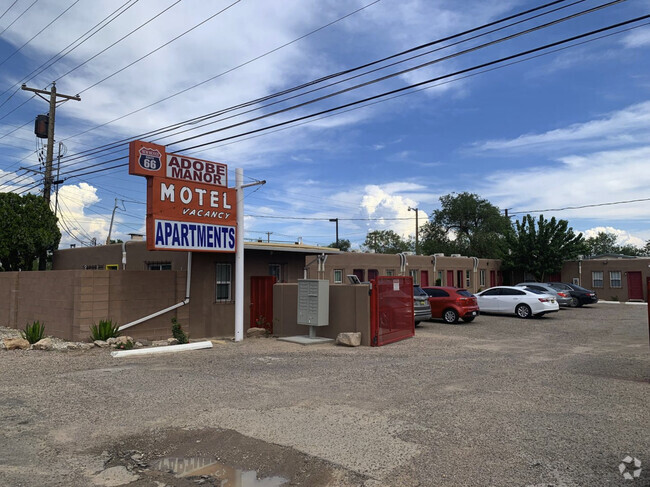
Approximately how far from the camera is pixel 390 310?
1425 cm

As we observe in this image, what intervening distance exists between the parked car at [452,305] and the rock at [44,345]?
13372 mm

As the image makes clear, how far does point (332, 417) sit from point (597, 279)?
4043cm

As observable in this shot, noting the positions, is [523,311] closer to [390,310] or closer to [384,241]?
[390,310]

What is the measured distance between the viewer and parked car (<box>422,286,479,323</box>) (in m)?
19.8

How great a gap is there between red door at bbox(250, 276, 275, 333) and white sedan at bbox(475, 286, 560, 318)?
36.5 ft

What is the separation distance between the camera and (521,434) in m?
5.95

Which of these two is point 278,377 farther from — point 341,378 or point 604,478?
point 604,478

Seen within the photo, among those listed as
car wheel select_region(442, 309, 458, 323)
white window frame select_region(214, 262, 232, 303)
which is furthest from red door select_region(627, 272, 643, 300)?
white window frame select_region(214, 262, 232, 303)

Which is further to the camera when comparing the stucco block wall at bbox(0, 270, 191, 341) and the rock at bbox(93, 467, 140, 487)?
the stucco block wall at bbox(0, 270, 191, 341)

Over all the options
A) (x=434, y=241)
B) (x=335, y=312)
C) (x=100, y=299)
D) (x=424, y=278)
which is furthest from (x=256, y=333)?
(x=434, y=241)

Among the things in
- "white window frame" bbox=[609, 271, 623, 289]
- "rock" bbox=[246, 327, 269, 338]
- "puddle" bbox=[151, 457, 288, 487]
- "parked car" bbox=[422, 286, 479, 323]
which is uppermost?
"white window frame" bbox=[609, 271, 623, 289]

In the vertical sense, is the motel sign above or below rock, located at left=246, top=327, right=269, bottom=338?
above

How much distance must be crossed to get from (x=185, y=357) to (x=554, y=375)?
7.90 m

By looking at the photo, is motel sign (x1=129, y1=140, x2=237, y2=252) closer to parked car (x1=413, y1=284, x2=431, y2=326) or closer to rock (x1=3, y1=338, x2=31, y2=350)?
rock (x1=3, y1=338, x2=31, y2=350)
